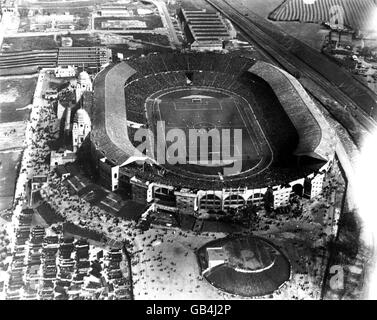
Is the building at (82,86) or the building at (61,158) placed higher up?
the building at (82,86)

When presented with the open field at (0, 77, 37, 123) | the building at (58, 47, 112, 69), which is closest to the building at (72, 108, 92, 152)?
the open field at (0, 77, 37, 123)

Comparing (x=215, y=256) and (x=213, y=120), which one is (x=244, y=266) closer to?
(x=215, y=256)

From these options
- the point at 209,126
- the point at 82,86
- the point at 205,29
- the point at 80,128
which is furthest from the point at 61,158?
the point at 205,29

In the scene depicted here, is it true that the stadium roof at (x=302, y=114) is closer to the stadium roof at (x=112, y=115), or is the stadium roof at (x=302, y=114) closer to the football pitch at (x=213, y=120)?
the football pitch at (x=213, y=120)

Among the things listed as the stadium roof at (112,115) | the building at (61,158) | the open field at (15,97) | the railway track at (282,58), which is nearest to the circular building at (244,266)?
the stadium roof at (112,115)

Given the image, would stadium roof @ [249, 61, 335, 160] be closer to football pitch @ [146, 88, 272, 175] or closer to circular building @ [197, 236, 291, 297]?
football pitch @ [146, 88, 272, 175]

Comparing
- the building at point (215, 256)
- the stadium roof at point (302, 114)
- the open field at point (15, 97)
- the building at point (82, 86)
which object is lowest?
the open field at point (15, 97)

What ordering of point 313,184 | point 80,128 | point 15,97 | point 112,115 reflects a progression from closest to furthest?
point 313,184 < point 80,128 < point 112,115 < point 15,97

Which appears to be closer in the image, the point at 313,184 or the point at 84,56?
the point at 313,184
